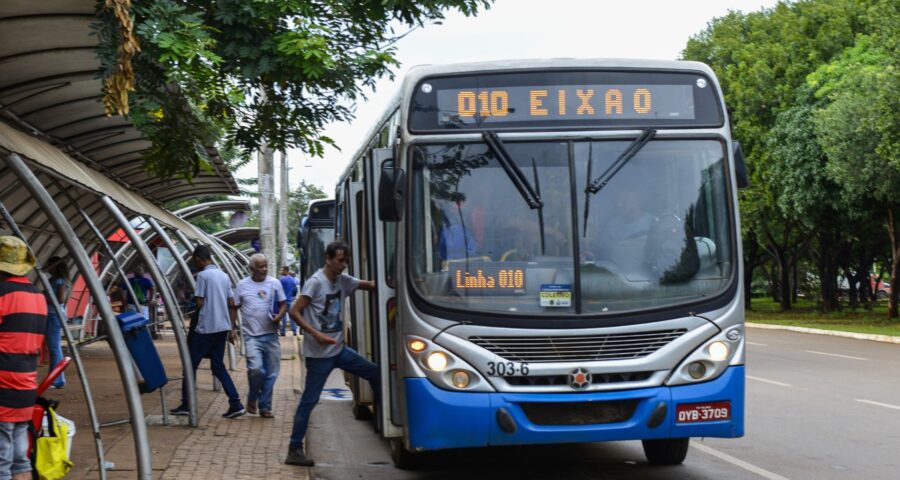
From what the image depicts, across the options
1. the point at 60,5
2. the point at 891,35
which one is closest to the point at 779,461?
the point at 60,5

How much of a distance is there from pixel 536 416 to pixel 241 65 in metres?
4.32

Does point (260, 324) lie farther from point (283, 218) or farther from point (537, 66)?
point (283, 218)

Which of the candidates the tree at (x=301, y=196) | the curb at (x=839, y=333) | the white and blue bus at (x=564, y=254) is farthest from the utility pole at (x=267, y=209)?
the tree at (x=301, y=196)

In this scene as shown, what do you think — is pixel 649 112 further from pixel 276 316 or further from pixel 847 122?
pixel 847 122

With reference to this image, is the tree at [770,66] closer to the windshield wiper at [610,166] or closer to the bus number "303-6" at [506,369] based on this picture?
the windshield wiper at [610,166]

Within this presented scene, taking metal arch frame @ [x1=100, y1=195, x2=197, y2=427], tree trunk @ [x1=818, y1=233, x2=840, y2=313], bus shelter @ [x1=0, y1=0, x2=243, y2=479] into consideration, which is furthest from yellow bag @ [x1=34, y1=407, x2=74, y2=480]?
tree trunk @ [x1=818, y1=233, x2=840, y2=313]

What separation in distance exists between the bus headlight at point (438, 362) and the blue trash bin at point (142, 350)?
319 cm

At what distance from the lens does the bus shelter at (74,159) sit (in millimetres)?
7879

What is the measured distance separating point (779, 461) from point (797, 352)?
15.1 m

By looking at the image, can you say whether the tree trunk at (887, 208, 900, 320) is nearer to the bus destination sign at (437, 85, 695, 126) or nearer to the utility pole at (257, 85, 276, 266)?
the utility pole at (257, 85, 276, 266)

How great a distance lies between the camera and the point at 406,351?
8.18m

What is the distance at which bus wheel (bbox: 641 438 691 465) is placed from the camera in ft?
31.4

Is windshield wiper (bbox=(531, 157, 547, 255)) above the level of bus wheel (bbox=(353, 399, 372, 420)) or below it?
above

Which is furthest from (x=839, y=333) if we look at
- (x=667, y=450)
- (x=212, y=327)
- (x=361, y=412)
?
(x=667, y=450)
